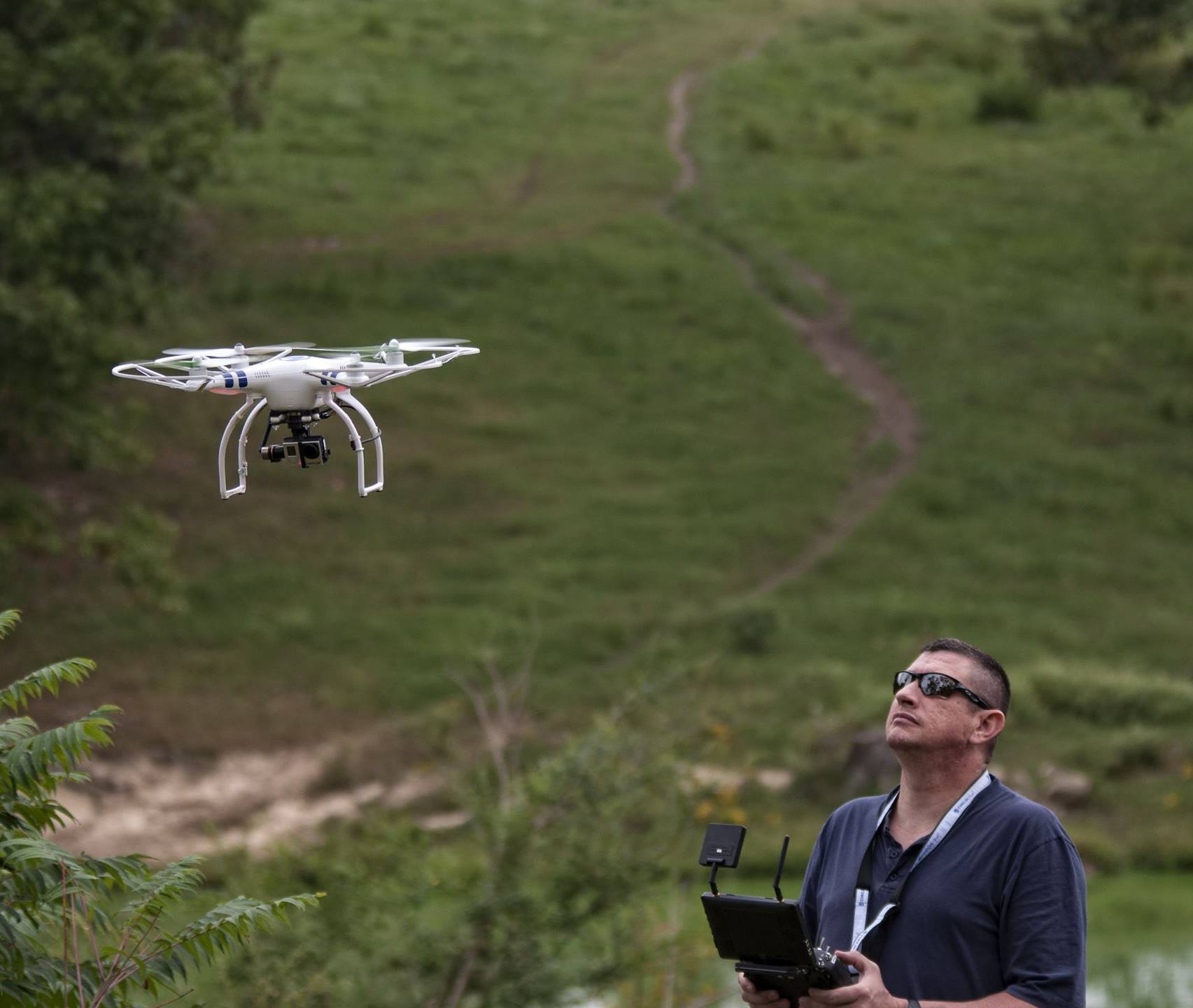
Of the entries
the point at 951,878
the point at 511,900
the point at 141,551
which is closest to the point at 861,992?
the point at 951,878

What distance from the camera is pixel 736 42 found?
50.6m

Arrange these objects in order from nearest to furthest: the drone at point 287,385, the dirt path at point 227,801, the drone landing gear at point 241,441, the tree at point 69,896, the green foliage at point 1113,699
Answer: the drone landing gear at point 241,441 < the drone at point 287,385 < the tree at point 69,896 < the dirt path at point 227,801 < the green foliage at point 1113,699

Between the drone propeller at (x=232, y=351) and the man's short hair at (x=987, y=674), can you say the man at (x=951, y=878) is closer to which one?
the man's short hair at (x=987, y=674)

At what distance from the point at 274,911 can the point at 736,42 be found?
157ft

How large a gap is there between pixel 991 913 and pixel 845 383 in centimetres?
2857

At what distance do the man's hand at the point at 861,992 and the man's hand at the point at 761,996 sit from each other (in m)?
0.16

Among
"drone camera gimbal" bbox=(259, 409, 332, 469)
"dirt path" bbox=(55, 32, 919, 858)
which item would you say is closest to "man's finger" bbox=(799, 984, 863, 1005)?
"drone camera gimbal" bbox=(259, 409, 332, 469)

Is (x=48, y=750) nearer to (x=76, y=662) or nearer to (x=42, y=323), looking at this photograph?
(x=76, y=662)

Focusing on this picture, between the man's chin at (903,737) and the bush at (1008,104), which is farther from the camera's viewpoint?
the bush at (1008,104)

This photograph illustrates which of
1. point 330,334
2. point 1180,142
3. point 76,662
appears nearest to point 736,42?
point 1180,142

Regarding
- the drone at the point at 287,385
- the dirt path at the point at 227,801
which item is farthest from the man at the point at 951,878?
the dirt path at the point at 227,801

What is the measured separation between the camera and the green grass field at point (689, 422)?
78.1 feet

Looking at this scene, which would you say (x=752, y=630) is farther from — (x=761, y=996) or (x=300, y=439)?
(x=300, y=439)

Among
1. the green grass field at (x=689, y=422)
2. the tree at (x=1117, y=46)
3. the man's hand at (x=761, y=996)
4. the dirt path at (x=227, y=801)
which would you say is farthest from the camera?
the tree at (x=1117, y=46)
